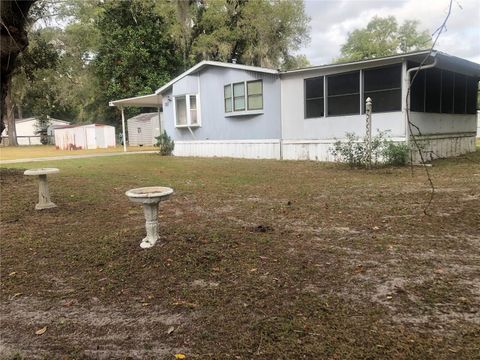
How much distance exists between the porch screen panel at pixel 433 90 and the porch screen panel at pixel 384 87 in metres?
1.74

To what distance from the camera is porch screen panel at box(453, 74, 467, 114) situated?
14.0 m

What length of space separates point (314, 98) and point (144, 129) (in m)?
19.5

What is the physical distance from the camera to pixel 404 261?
144 inches

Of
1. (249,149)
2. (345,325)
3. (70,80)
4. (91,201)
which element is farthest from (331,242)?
(70,80)

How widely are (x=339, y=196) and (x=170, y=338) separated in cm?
480

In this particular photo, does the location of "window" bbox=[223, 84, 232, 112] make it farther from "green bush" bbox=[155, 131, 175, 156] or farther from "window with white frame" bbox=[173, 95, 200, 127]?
"green bush" bbox=[155, 131, 175, 156]

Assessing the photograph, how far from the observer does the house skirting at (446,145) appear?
11.8 m

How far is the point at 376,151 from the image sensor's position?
10953 mm

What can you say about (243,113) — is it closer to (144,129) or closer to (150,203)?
(150,203)

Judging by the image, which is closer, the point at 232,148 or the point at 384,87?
the point at 384,87

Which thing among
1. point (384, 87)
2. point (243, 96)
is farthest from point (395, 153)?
point (243, 96)

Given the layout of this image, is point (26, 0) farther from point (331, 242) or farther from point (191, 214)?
point (331, 242)

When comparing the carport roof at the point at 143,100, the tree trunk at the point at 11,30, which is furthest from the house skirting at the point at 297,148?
the tree trunk at the point at 11,30

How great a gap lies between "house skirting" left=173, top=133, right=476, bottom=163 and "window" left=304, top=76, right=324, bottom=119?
35.7 inches
